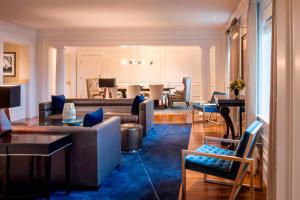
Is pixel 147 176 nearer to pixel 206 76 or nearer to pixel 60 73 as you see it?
pixel 206 76

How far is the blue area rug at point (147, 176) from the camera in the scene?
11.5ft

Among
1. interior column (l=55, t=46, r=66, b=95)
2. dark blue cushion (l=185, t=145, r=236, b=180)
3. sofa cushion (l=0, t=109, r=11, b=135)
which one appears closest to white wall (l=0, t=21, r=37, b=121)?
interior column (l=55, t=46, r=66, b=95)

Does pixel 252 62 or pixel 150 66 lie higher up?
pixel 150 66

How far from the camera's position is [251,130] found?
314 cm

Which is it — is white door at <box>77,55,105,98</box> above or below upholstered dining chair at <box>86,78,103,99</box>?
above

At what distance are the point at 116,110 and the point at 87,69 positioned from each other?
6.64 meters

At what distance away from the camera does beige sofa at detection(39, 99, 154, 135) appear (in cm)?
682

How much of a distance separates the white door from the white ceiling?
4620 mm

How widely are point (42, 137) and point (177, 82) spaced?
34.7 ft

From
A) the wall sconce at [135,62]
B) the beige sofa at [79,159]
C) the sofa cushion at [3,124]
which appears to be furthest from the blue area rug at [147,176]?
the wall sconce at [135,62]

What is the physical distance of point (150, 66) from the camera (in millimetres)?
13562

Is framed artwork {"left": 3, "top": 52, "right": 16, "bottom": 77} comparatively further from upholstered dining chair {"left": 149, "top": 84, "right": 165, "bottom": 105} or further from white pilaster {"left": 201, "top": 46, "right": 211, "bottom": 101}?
white pilaster {"left": 201, "top": 46, "right": 211, "bottom": 101}

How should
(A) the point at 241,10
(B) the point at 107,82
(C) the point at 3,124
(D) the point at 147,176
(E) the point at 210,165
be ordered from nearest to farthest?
(E) the point at 210,165, (C) the point at 3,124, (D) the point at 147,176, (A) the point at 241,10, (B) the point at 107,82

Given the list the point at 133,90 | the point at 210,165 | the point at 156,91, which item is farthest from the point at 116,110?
the point at 210,165
